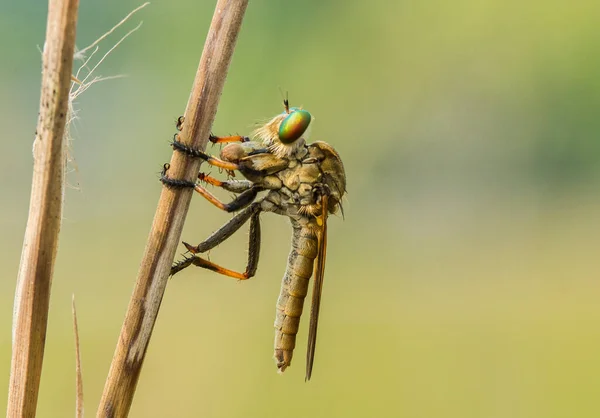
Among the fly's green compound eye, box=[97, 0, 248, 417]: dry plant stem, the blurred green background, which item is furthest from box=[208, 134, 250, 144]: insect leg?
the blurred green background

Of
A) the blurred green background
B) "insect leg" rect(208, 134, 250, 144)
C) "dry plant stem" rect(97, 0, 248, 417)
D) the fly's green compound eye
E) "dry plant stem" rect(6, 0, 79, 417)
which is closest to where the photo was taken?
"dry plant stem" rect(6, 0, 79, 417)

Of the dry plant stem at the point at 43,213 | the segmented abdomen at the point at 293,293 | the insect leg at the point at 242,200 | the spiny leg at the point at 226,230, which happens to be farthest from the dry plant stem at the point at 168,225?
the segmented abdomen at the point at 293,293

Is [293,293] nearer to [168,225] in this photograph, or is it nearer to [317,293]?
[317,293]

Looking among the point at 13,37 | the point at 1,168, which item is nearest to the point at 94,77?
the point at 1,168

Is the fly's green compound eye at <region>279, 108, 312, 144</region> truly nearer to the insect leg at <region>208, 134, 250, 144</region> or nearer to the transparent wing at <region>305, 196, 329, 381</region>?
the insect leg at <region>208, 134, 250, 144</region>

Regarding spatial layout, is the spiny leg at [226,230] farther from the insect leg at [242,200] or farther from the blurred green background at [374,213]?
the blurred green background at [374,213]

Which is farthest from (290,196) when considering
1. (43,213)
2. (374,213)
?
(374,213)
